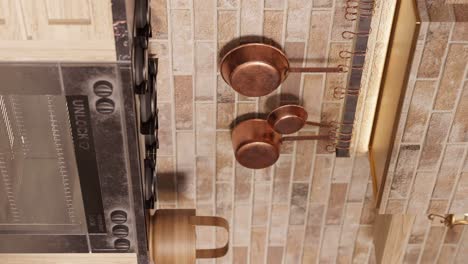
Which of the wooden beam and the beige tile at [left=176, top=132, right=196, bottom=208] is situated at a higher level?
the beige tile at [left=176, top=132, right=196, bottom=208]

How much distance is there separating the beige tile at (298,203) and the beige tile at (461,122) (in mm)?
619

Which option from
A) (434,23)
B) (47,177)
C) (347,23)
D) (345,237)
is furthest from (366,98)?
(47,177)

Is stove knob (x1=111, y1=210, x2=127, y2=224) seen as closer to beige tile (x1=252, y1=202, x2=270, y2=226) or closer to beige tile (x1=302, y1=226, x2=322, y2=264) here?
beige tile (x1=252, y1=202, x2=270, y2=226)

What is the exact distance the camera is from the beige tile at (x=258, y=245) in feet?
8.48

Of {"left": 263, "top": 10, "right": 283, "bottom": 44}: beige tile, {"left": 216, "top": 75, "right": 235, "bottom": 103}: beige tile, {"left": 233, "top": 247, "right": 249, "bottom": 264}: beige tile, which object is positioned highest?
{"left": 263, "top": 10, "right": 283, "bottom": 44}: beige tile

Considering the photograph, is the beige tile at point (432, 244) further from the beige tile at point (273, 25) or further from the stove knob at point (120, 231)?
the stove knob at point (120, 231)

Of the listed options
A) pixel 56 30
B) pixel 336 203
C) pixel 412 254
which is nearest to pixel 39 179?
pixel 56 30

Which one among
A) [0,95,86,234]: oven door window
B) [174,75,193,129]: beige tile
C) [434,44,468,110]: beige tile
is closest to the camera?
[0,95,86,234]: oven door window

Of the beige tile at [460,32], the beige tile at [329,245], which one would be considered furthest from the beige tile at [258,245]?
the beige tile at [460,32]

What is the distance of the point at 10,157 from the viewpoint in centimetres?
179

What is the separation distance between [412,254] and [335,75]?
0.90m

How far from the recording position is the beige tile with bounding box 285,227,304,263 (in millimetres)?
2586

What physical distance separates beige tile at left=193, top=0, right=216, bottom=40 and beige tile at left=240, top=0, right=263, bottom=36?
87 mm

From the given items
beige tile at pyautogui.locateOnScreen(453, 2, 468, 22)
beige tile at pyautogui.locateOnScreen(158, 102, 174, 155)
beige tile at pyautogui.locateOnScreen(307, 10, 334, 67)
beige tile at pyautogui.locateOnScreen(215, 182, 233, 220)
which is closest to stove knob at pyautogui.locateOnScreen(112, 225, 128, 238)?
beige tile at pyautogui.locateOnScreen(158, 102, 174, 155)
